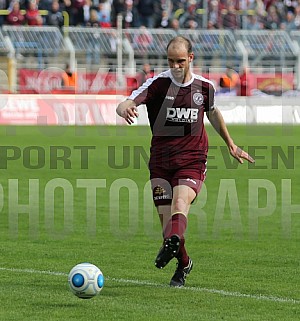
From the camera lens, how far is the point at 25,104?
103 ft

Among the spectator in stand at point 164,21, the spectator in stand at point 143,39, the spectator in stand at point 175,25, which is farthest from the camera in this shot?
the spectator in stand at point 164,21

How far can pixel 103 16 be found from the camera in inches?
1448

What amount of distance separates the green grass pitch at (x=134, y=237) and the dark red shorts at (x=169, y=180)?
80cm

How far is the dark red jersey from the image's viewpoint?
8.51 metres

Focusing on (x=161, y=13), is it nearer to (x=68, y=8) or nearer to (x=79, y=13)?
(x=79, y=13)

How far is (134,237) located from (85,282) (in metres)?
4.43

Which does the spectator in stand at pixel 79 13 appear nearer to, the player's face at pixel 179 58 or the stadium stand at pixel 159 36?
the stadium stand at pixel 159 36

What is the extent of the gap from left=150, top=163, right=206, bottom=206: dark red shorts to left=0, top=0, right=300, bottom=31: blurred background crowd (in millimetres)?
26888

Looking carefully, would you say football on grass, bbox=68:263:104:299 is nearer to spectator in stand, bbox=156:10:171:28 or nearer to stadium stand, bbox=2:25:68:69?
stadium stand, bbox=2:25:68:69

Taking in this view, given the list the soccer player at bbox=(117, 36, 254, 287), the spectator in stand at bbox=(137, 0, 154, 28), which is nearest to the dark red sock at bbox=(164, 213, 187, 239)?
the soccer player at bbox=(117, 36, 254, 287)

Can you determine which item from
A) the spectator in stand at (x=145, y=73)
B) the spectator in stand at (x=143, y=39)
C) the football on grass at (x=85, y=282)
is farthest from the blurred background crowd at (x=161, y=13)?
the football on grass at (x=85, y=282)

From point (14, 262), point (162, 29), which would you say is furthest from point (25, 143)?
point (14, 262)

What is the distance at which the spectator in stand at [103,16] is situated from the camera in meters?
36.6

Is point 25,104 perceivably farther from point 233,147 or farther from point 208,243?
point 233,147
